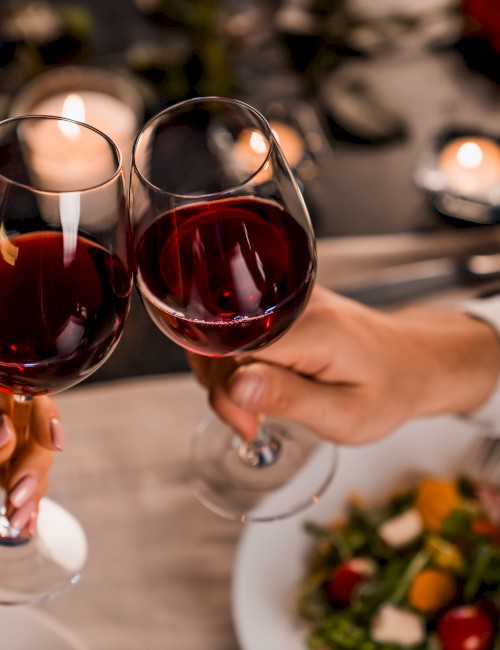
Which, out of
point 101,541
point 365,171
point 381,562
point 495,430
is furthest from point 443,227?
point 101,541

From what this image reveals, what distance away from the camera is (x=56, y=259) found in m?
0.63

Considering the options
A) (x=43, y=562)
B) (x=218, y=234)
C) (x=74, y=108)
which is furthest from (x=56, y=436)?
(x=74, y=108)

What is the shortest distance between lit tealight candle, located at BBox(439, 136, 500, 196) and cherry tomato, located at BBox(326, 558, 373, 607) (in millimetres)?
636

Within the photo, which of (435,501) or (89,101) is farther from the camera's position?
(89,101)

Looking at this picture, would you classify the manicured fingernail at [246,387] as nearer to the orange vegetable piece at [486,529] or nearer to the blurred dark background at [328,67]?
the orange vegetable piece at [486,529]

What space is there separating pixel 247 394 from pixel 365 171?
27.0 inches

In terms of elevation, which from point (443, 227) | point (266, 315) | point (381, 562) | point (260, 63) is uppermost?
point (266, 315)

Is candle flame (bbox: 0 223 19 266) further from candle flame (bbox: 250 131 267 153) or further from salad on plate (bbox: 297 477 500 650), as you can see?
salad on plate (bbox: 297 477 500 650)

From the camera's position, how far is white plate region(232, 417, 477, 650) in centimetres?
92

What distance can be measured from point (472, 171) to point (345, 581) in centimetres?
69

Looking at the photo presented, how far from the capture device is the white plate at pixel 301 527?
92 cm

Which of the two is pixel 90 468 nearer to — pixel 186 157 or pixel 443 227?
pixel 186 157

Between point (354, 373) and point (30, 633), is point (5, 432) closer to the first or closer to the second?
point (30, 633)

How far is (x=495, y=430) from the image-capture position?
108 cm
